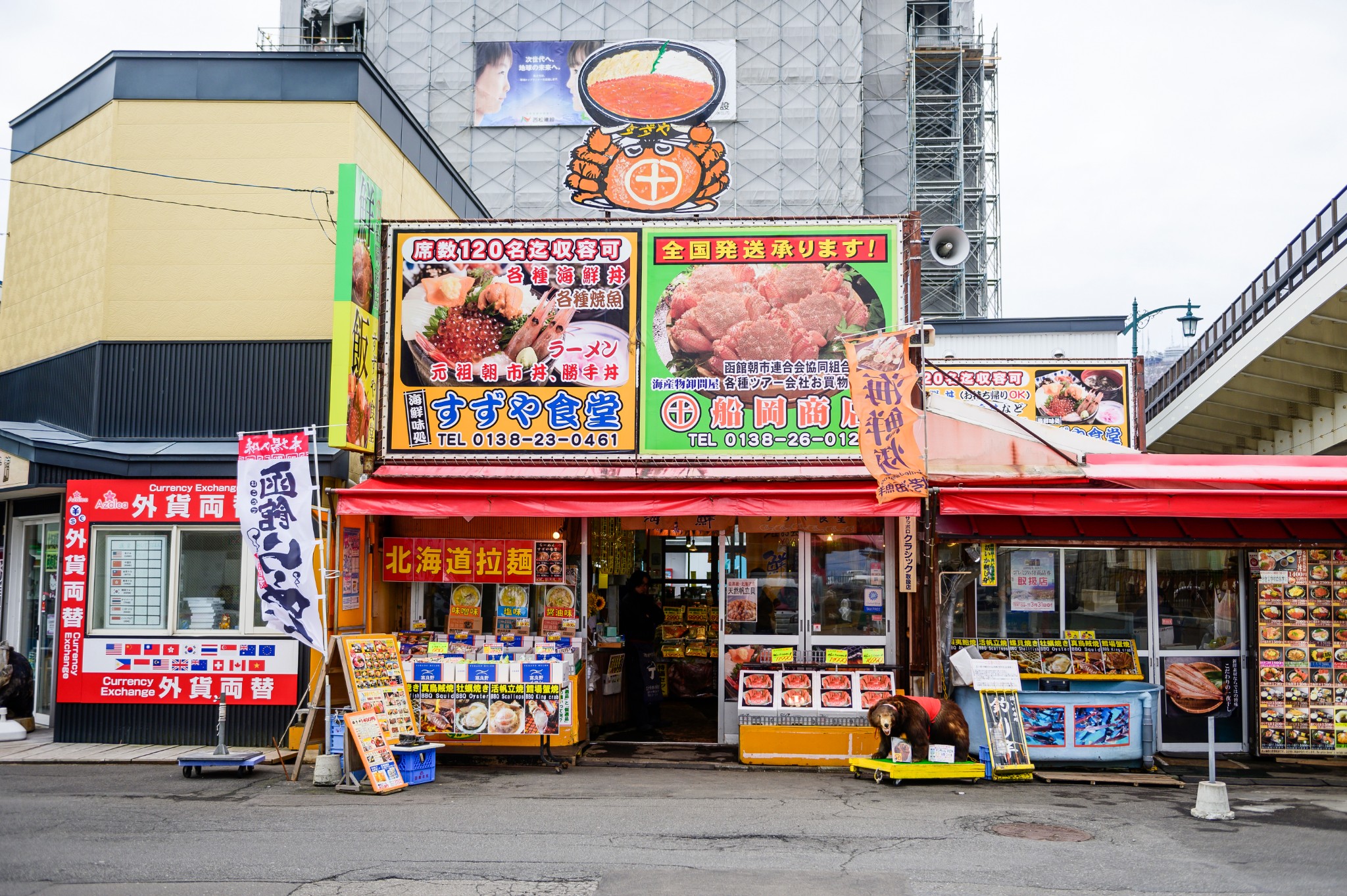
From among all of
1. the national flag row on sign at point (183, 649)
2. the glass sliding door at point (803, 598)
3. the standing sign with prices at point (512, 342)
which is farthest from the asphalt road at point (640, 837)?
the standing sign with prices at point (512, 342)

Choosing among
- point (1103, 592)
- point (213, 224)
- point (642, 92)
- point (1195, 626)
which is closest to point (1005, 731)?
point (1103, 592)

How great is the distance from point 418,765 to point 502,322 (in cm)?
513

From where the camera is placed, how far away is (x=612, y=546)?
14398 millimetres

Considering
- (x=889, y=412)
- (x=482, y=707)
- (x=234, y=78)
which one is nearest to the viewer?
(x=889, y=412)

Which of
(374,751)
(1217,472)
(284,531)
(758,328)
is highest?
(758,328)

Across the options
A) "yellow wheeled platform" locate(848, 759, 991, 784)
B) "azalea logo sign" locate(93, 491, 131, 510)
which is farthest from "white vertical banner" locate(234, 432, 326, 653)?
"yellow wheeled platform" locate(848, 759, 991, 784)

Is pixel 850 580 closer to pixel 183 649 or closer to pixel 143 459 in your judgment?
pixel 183 649

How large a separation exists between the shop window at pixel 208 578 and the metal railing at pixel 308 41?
2786 centimetres

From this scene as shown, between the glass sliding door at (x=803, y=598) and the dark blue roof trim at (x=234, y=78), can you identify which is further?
the dark blue roof trim at (x=234, y=78)

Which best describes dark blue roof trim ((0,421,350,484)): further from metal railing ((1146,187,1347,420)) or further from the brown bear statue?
metal railing ((1146,187,1347,420))

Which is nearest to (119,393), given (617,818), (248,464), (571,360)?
(248,464)

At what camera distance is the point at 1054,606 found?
502 inches

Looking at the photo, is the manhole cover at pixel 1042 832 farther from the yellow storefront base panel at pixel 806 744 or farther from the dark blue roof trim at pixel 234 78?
the dark blue roof trim at pixel 234 78

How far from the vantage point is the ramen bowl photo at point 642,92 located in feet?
48.8
